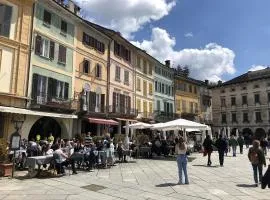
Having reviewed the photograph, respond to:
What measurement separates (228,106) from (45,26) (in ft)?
145

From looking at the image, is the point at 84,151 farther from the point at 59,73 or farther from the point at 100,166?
the point at 59,73

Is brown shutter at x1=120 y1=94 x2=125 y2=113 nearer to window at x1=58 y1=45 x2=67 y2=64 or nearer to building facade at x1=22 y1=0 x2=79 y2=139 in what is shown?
building facade at x1=22 y1=0 x2=79 y2=139

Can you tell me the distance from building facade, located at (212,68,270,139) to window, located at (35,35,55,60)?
36419 millimetres

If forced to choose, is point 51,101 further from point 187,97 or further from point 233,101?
point 233,101

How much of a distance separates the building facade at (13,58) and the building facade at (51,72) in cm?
62

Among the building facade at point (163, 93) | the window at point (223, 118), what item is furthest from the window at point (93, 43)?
the window at point (223, 118)

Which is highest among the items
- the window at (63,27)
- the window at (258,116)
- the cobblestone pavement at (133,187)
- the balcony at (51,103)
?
the window at (63,27)

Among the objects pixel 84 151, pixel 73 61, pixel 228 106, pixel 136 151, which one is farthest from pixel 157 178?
pixel 228 106

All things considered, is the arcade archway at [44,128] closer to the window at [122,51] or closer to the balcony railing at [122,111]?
the balcony railing at [122,111]

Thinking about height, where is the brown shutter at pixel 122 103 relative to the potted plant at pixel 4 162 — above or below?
above

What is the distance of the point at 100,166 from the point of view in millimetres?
14664

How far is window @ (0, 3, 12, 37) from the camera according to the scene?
58.6 ft

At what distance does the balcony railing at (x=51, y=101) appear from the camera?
64.5 feet

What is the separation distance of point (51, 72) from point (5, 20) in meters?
4.95
